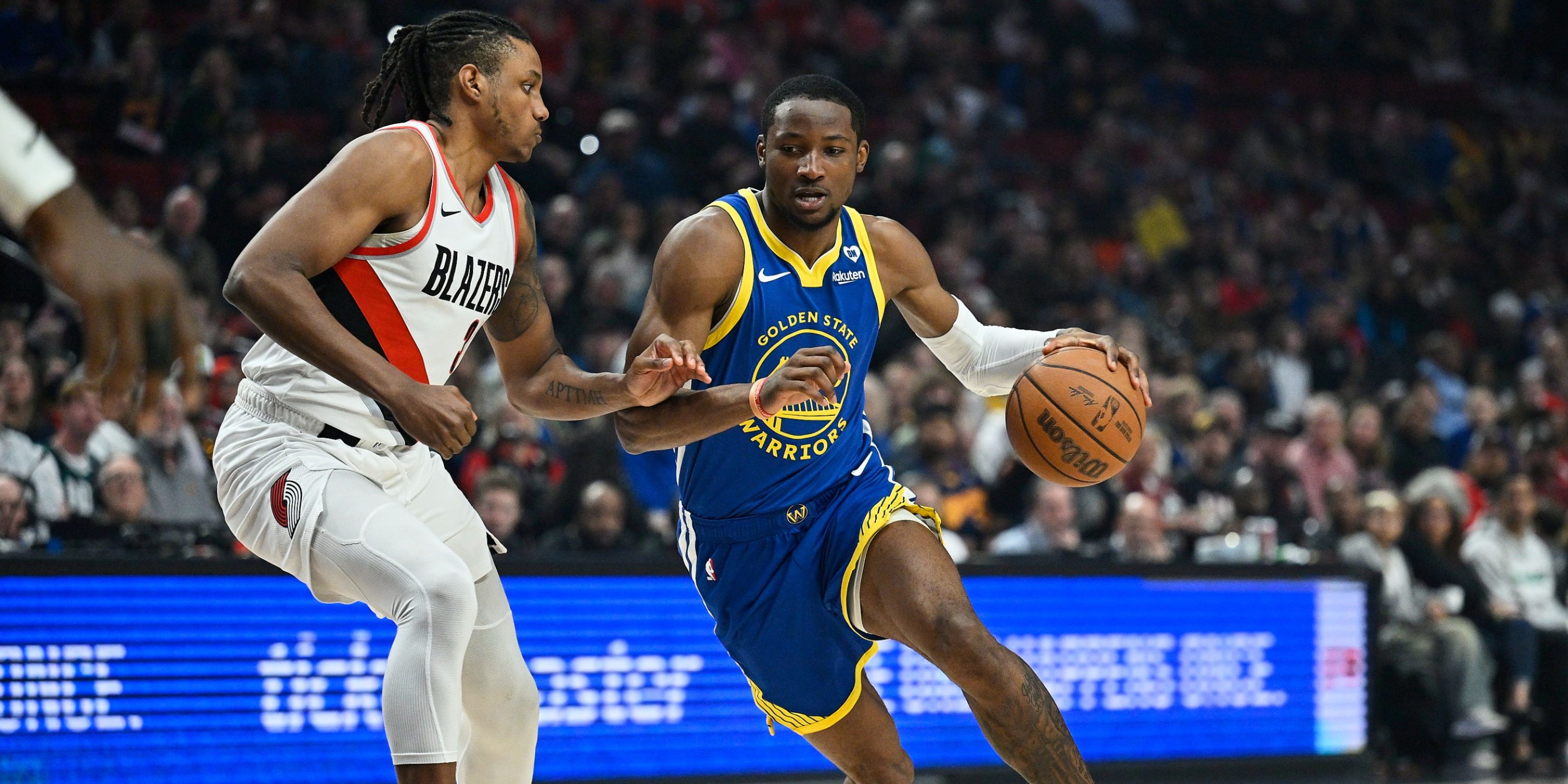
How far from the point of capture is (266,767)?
19.7 feet

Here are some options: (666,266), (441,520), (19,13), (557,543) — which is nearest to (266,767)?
(557,543)

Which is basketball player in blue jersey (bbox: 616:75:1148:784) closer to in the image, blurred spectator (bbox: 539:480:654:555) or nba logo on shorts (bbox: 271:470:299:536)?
nba logo on shorts (bbox: 271:470:299:536)

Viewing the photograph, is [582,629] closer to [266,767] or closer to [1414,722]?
[266,767]

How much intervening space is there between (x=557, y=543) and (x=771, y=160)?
3.61 m

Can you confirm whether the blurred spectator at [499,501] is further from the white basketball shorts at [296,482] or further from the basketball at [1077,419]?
the basketball at [1077,419]

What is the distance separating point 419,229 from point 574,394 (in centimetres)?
63

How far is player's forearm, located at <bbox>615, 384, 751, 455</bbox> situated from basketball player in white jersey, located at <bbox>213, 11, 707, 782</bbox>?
10 centimetres

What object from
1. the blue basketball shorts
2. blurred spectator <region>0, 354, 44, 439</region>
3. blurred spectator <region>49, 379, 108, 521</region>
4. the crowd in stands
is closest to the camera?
the blue basketball shorts

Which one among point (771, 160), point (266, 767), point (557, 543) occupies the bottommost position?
point (266, 767)

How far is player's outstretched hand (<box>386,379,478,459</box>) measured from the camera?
11.1 ft

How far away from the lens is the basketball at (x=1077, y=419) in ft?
14.0

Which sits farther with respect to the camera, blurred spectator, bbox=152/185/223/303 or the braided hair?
blurred spectator, bbox=152/185/223/303

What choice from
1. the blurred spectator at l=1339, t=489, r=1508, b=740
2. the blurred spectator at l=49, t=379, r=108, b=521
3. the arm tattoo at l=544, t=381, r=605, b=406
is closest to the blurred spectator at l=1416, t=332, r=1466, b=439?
the blurred spectator at l=1339, t=489, r=1508, b=740

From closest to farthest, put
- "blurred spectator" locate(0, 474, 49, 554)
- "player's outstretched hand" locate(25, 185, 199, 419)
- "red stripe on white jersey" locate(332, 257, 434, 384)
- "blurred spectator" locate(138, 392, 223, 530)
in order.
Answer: "player's outstretched hand" locate(25, 185, 199, 419)
"red stripe on white jersey" locate(332, 257, 434, 384)
"blurred spectator" locate(0, 474, 49, 554)
"blurred spectator" locate(138, 392, 223, 530)
